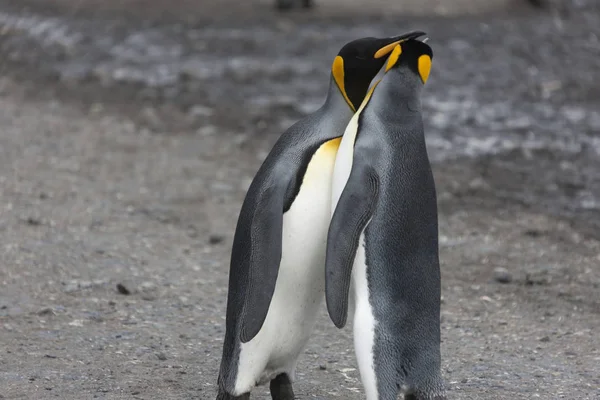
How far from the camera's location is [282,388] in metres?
2.93

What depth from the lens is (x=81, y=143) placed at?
6527 mm

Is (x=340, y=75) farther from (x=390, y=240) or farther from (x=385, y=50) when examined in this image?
(x=390, y=240)

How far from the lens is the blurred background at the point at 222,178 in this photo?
3.52m

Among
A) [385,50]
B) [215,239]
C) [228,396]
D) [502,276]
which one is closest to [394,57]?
[385,50]

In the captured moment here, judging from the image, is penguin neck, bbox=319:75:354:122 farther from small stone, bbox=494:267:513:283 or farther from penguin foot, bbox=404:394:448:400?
small stone, bbox=494:267:513:283

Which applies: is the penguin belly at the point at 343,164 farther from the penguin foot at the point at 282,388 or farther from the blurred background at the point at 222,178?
the blurred background at the point at 222,178

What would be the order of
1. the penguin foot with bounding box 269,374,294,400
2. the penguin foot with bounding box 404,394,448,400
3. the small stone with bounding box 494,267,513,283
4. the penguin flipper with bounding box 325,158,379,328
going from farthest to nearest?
the small stone with bounding box 494,267,513,283 → the penguin foot with bounding box 269,374,294,400 → the penguin foot with bounding box 404,394,448,400 → the penguin flipper with bounding box 325,158,379,328

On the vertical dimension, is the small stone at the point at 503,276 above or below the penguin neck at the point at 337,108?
below

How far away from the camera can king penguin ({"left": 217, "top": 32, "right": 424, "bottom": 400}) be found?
265 centimetres

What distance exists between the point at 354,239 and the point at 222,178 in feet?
10.9

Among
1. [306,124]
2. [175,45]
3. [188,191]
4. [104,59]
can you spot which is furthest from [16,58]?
[306,124]

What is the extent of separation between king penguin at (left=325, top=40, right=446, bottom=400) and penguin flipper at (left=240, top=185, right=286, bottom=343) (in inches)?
5.8

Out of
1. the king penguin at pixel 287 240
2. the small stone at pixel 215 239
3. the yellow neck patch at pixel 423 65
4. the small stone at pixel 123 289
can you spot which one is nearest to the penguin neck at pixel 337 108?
the king penguin at pixel 287 240

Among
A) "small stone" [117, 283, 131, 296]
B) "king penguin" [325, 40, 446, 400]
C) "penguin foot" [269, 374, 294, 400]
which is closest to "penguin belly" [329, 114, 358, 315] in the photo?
"king penguin" [325, 40, 446, 400]
